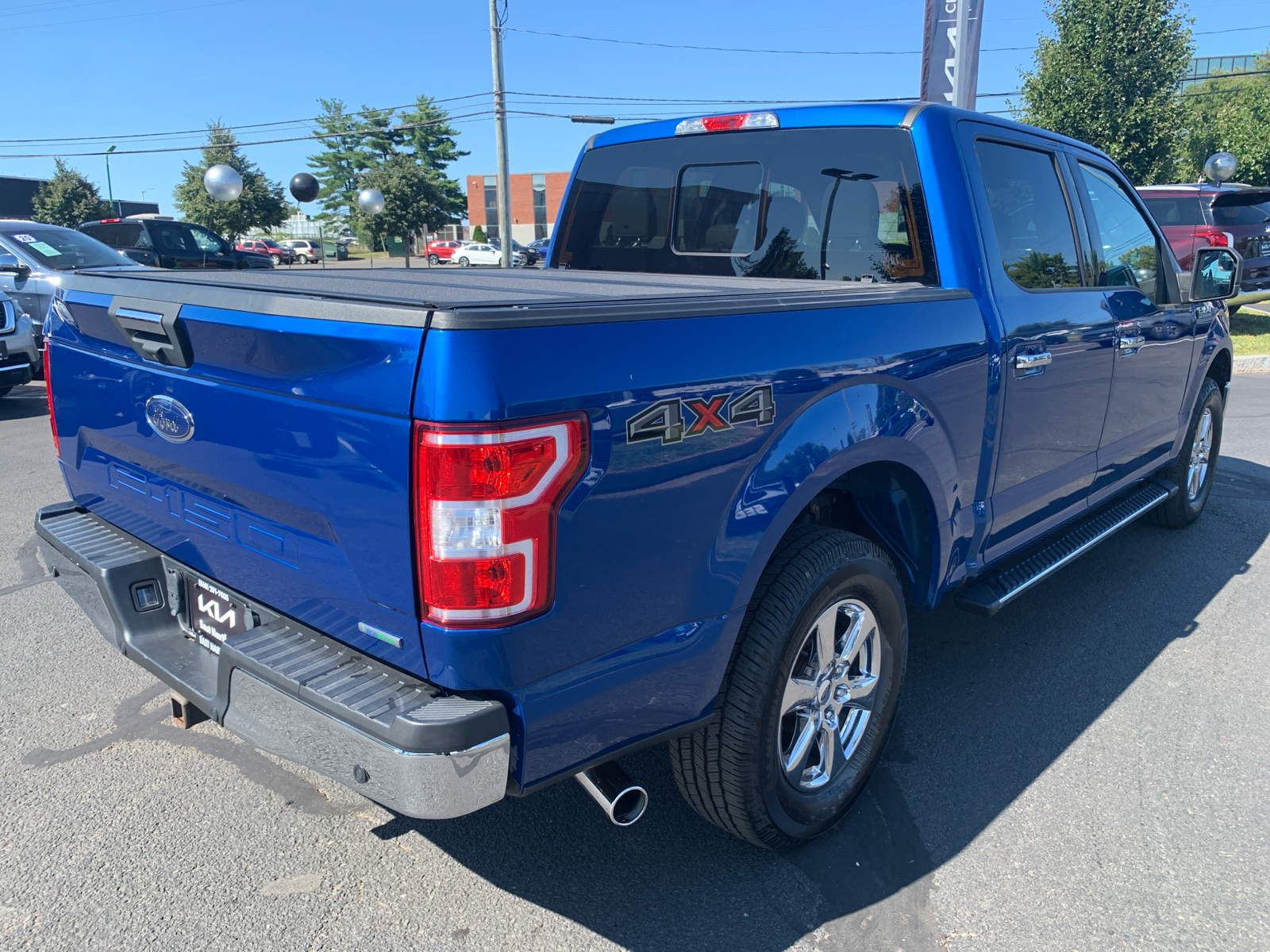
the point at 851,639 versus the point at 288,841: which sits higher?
the point at 851,639

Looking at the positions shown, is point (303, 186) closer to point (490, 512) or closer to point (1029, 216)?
point (1029, 216)

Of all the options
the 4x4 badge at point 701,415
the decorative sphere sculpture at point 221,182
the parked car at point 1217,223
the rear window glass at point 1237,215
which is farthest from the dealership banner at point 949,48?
the decorative sphere sculpture at point 221,182

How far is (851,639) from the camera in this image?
8.48 feet

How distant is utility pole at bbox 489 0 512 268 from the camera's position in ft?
83.8

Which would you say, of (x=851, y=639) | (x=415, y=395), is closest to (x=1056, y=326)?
(x=851, y=639)

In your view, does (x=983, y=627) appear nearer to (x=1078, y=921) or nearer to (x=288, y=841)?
(x=1078, y=921)

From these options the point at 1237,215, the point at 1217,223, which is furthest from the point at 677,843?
the point at 1237,215

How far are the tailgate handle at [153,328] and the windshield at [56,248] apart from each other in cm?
1004

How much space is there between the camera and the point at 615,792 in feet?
6.44

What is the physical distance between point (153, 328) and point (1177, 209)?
48.8 feet

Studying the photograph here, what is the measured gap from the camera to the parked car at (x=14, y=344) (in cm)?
874

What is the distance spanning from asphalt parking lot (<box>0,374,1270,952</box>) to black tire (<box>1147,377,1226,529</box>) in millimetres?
1762

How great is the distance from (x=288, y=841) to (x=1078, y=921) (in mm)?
2104

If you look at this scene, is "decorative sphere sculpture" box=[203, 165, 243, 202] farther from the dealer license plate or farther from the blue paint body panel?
the dealer license plate
